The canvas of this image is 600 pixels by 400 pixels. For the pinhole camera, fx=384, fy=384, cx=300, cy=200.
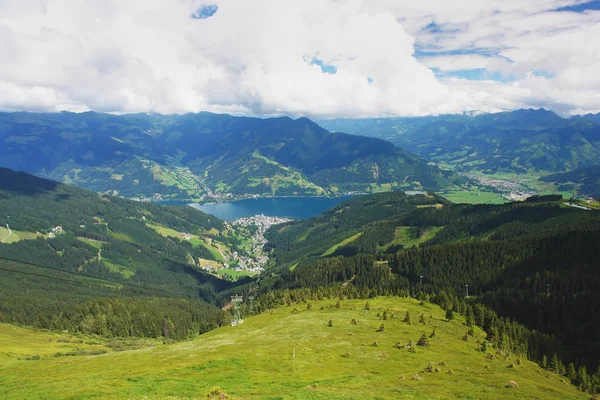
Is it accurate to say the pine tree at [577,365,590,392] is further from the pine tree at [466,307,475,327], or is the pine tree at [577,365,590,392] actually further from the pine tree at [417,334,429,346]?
the pine tree at [466,307,475,327]

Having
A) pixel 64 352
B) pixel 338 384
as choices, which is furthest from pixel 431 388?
pixel 64 352

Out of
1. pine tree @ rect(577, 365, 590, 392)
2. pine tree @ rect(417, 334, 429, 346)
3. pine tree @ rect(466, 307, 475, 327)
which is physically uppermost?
pine tree @ rect(417, 334, 429, 346)

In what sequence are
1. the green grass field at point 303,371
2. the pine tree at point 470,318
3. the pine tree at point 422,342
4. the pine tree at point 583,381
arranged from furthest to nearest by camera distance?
the pine tree at point 470,318 < the pine tree at point 422,342 < the pine tree at point 583,381 < the green grass field at point 303,371

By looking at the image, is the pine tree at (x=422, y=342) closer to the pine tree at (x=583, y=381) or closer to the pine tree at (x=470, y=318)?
the pine tree at (x=583, y=381)

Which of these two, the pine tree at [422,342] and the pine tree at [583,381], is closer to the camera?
the pine tree at [583,381]

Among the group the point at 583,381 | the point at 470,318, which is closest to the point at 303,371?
the point at 583,381

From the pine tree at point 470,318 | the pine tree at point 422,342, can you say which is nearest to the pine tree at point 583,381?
the pine tree at point 422,342

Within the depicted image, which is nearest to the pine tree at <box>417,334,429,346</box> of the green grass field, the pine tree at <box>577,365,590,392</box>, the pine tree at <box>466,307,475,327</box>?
the green grass field

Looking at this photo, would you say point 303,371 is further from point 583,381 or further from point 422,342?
point 583,381

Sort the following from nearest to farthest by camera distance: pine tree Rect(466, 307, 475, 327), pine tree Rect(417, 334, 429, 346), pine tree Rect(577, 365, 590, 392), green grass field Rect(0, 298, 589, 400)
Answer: green grass field Rect(0, 298, 589, 400) → pine tree Rect(577, 365, 590, 392) → pine tree Rect(417, 334, 429, 346) → pine tree Rect(466, 307, 475, 327)
